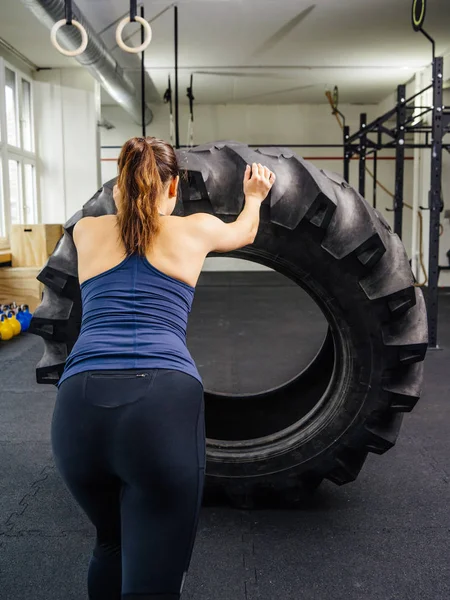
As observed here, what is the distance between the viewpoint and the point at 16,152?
8.30 meters

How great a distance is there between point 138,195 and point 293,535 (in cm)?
124

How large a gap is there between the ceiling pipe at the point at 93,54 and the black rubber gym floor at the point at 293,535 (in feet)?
11.6

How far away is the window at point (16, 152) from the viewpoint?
780cm

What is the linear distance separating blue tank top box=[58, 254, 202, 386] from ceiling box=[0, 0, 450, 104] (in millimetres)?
6038

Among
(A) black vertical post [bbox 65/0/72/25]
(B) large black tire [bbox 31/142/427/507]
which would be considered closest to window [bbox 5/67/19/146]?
(A) black vertical post [bbox 65/0/72/25]

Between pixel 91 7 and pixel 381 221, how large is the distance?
5800 mm

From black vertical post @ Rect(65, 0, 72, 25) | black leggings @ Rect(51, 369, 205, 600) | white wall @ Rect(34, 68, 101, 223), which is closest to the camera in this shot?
black leggings @ Rect(51, 369, 205, 600)

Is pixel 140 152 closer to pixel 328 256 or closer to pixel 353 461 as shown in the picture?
pixel 328 256

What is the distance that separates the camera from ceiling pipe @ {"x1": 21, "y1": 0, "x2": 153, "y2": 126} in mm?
4992

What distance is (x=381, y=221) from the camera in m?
1.95

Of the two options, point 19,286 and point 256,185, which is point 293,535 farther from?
point 19,286

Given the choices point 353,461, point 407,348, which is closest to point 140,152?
point 407,348

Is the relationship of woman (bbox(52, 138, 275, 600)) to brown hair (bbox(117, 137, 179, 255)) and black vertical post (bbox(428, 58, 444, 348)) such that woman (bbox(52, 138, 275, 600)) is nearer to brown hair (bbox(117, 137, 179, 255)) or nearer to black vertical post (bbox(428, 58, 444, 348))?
brown hair (bbox(117, 137, 179, 255))

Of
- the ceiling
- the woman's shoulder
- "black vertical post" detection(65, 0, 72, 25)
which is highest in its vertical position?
the ceiling
